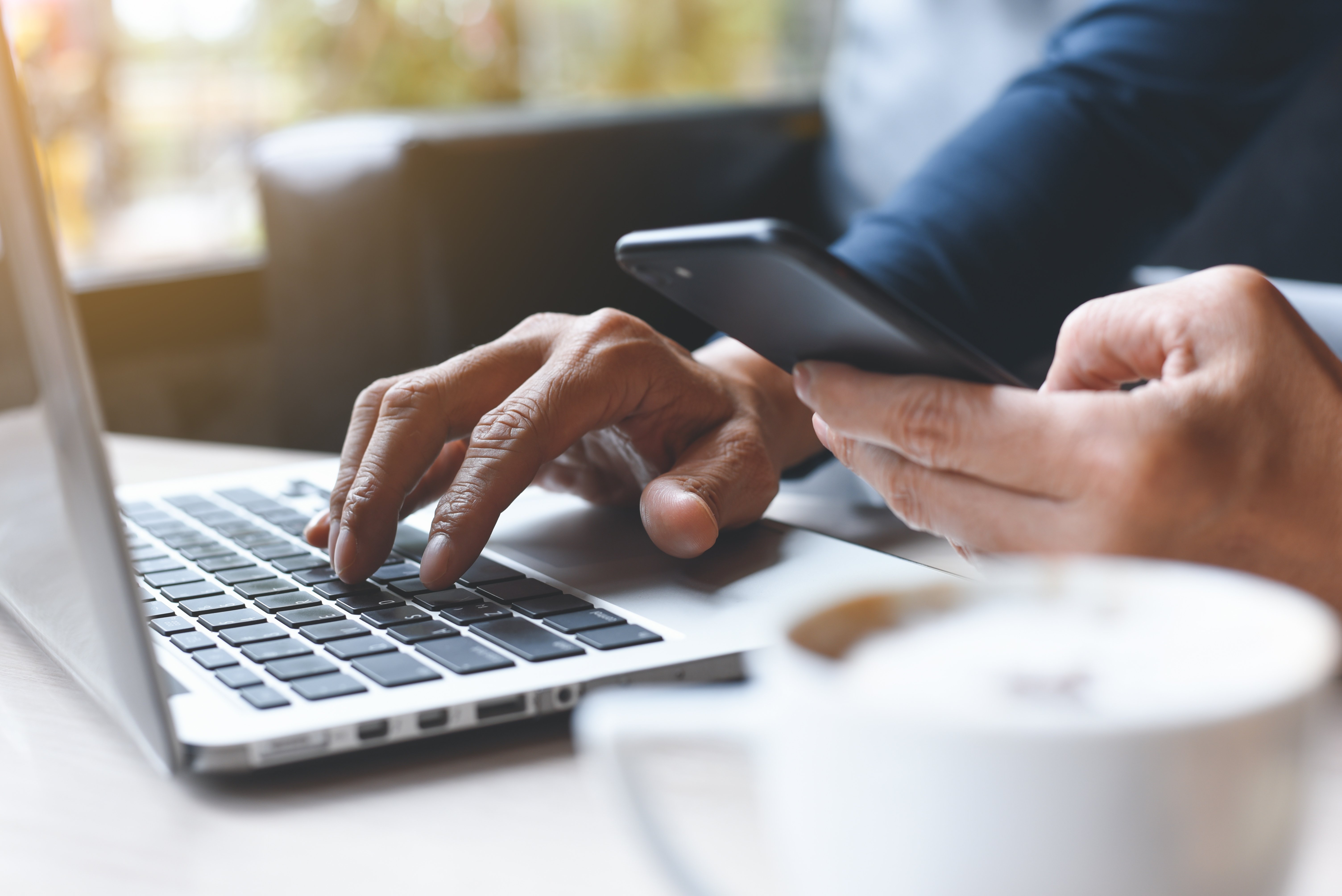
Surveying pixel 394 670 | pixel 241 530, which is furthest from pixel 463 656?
pixel 241 530

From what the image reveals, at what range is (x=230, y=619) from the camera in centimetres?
37

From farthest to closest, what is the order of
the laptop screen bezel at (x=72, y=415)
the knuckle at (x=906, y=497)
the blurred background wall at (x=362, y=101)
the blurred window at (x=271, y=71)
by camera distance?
the blurred window at (x=271, y=71) → the blurred background wall at (x=362, y=101) → the knuckle at (x=906, y=497) → the laptop screen bezel at (x=72, y=415)

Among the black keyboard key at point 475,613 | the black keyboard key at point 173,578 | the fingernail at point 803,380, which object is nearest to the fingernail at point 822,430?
the fingernail at point 803,380

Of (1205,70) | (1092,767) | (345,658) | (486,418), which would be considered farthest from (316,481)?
(1205,70)

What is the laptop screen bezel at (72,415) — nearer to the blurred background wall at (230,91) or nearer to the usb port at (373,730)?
the usb port at (373,730)

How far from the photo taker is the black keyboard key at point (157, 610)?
1.22 feet

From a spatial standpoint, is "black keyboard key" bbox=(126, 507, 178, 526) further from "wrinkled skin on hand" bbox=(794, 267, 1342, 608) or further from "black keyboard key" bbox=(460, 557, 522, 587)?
"wrinkled skin on hand" bbox=(794, 267, 1342, 608)

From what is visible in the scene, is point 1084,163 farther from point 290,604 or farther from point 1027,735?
point 1027,735

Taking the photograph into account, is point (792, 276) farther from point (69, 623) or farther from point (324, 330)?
point (324, 330)

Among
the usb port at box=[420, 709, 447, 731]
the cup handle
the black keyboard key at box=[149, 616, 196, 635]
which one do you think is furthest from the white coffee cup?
the black keyboard key at box=[149, 616, 196, 635]

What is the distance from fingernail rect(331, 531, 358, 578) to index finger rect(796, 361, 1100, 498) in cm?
17

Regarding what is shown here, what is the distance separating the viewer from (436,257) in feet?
3.41

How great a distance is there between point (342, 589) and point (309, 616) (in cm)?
3

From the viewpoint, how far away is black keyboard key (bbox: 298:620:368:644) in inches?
13.4
